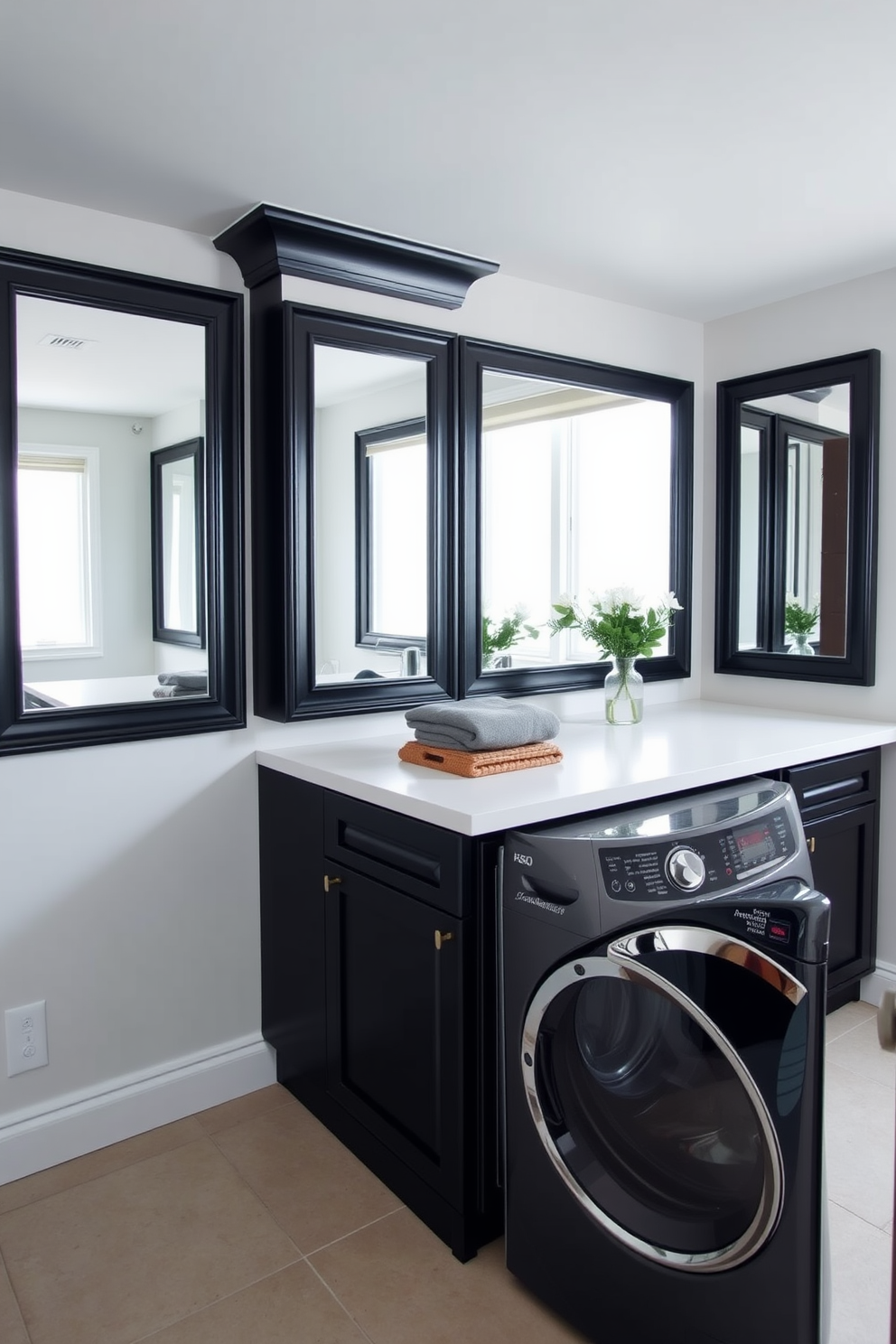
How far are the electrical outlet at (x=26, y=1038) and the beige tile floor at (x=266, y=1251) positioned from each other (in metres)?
0.26

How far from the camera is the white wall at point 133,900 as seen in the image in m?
2.17

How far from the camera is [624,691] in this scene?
288cm

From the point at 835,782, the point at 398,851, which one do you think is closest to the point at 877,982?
the point at 835,782

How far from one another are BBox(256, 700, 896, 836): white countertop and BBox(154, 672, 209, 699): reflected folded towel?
9.8 inches

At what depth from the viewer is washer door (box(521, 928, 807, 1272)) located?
4.81 ft

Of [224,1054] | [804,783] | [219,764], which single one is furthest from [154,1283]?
[804,783]

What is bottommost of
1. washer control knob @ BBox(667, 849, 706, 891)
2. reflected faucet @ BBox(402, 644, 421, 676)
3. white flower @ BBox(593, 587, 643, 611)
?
washer control knob @ BBox(667, 849, 706, 891)

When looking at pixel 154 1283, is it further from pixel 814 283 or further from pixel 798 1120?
pixel 814 283

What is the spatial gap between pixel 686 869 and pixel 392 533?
4.29 feet

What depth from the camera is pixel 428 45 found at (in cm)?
161

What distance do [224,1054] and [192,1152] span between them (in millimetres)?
273

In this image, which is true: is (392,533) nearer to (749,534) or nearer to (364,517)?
(364,517)

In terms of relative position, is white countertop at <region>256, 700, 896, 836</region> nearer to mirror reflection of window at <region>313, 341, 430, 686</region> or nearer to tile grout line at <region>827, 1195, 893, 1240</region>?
mirror reflection of window at <region>313, 341, 430, 686</region>

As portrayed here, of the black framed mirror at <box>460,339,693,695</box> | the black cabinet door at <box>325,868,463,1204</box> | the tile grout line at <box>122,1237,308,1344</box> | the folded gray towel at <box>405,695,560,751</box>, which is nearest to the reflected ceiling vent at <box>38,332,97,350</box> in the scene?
the black framed mirror at <box>460,339,693,695</box>
